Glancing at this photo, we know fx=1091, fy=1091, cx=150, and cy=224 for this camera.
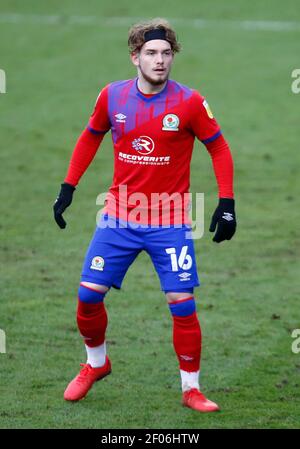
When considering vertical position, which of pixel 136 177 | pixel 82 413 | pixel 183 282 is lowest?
pixel 82 413

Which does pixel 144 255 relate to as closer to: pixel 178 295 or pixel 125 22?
pixel 178 295

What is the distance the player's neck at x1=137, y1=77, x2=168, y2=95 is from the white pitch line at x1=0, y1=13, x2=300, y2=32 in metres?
17.1

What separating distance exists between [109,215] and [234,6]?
19506 mm

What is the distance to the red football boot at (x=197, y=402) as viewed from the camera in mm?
8039

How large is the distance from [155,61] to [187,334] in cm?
203

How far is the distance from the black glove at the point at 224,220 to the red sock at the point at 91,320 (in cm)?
Answer: 106

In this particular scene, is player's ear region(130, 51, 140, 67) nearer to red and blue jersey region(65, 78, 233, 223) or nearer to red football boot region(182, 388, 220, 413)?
red and blue jersey region(65, 78, 233, 223)

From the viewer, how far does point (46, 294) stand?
10930mm

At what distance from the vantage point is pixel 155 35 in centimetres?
801

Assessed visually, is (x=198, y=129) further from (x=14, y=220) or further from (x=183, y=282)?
(x=14, y=220)

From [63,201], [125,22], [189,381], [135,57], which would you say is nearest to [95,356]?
[189,381]

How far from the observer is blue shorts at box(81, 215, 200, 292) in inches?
316

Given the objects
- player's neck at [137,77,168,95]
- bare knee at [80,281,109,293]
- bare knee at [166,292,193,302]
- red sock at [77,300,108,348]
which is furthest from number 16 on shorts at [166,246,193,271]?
player's neck at [137,77,168,95]
